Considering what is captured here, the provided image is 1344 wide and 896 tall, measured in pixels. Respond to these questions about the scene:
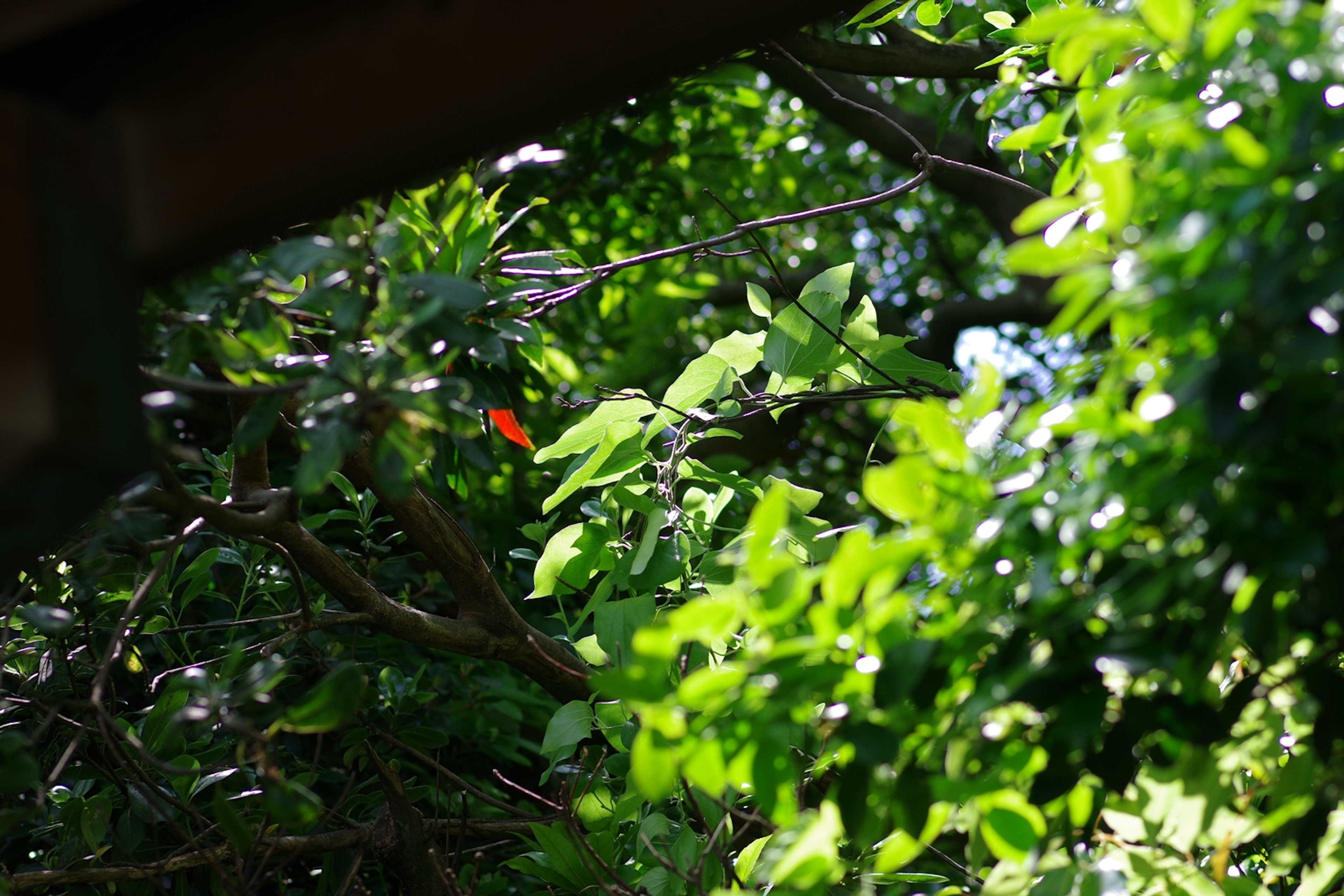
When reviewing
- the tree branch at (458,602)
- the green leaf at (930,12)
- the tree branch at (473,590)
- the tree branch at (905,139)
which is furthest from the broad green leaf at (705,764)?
the tree branch at (905,139)

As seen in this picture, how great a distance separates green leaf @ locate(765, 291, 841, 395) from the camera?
4.37 feet

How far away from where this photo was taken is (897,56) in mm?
2479

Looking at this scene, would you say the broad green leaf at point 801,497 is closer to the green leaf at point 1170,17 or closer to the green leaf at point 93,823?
the green leaf at point 1170,17

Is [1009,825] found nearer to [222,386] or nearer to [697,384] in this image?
[222,386]

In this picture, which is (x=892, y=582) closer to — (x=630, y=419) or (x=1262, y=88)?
(x=1262, y=88)

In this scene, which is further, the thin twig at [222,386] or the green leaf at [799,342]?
the green leaf at [799,342]

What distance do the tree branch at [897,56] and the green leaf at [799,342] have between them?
3.83ft

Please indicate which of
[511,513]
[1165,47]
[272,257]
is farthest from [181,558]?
[1165,47]

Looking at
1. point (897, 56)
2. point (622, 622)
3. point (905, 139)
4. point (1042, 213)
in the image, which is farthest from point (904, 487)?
point (905, 139)

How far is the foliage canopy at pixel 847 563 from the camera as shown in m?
0.58

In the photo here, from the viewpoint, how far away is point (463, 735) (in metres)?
2.33

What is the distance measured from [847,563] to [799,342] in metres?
0.74

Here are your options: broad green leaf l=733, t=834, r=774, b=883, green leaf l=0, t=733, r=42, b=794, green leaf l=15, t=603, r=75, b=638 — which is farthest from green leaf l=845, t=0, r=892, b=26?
green leaf l=0, t=733, r=42, b=794

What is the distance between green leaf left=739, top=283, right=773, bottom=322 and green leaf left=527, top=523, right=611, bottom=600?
318 millimetres
